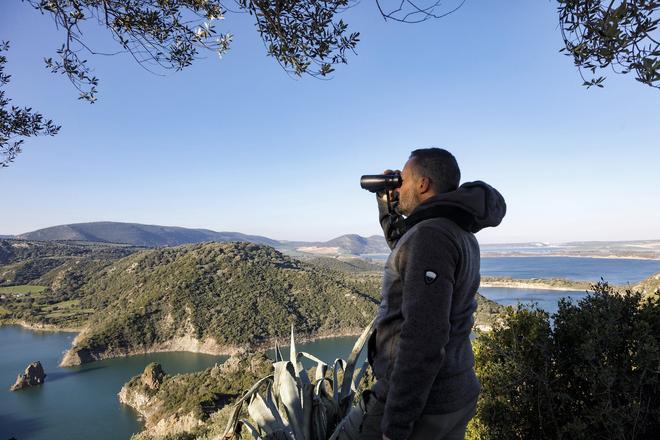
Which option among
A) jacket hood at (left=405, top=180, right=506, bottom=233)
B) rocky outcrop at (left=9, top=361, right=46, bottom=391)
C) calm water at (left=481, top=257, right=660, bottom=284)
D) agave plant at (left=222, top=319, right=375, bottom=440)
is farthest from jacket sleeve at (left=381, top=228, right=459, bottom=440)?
calm water at (left=481, top=257, right=660, bottom=284)

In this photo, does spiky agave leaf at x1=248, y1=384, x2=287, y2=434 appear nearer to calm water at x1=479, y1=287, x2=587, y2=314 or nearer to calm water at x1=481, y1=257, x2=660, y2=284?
calm water at x1=479, y1=287, x2=587, y2=314

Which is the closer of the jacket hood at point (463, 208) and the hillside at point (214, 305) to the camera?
the jacket hood at point (463, 208)

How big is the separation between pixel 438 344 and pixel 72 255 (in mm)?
128528

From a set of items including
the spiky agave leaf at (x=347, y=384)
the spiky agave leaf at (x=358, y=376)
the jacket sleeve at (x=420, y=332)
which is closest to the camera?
the jacket sleeve at (x=420, y=332)

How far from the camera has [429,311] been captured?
3.86 feet

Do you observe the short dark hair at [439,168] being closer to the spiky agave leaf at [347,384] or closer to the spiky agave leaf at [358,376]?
the spiky agave leaf at [347,384]

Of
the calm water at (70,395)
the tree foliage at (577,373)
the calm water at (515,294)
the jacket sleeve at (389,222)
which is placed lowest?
the calm water at (70,395)

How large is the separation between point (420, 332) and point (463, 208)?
444 millimetres

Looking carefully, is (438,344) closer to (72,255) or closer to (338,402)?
(338,402)

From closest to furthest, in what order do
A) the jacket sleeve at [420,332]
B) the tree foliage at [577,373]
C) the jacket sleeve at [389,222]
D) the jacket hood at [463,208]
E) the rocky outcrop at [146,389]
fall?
the jacket sleeve at [420,332] < the jacket hood at [463,208] < the jacket sleeve at [389,222] < the tree foliage at [577,373] < the rocky outcrop at [146,389]

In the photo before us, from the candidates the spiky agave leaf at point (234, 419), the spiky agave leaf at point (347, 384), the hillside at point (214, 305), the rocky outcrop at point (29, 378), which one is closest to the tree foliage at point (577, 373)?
the spiky agave leaf at point (347, 384)

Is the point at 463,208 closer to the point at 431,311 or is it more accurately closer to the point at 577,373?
the point at 431,311

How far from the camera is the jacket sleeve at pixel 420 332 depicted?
3.85 ft

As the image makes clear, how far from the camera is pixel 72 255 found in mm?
106938
